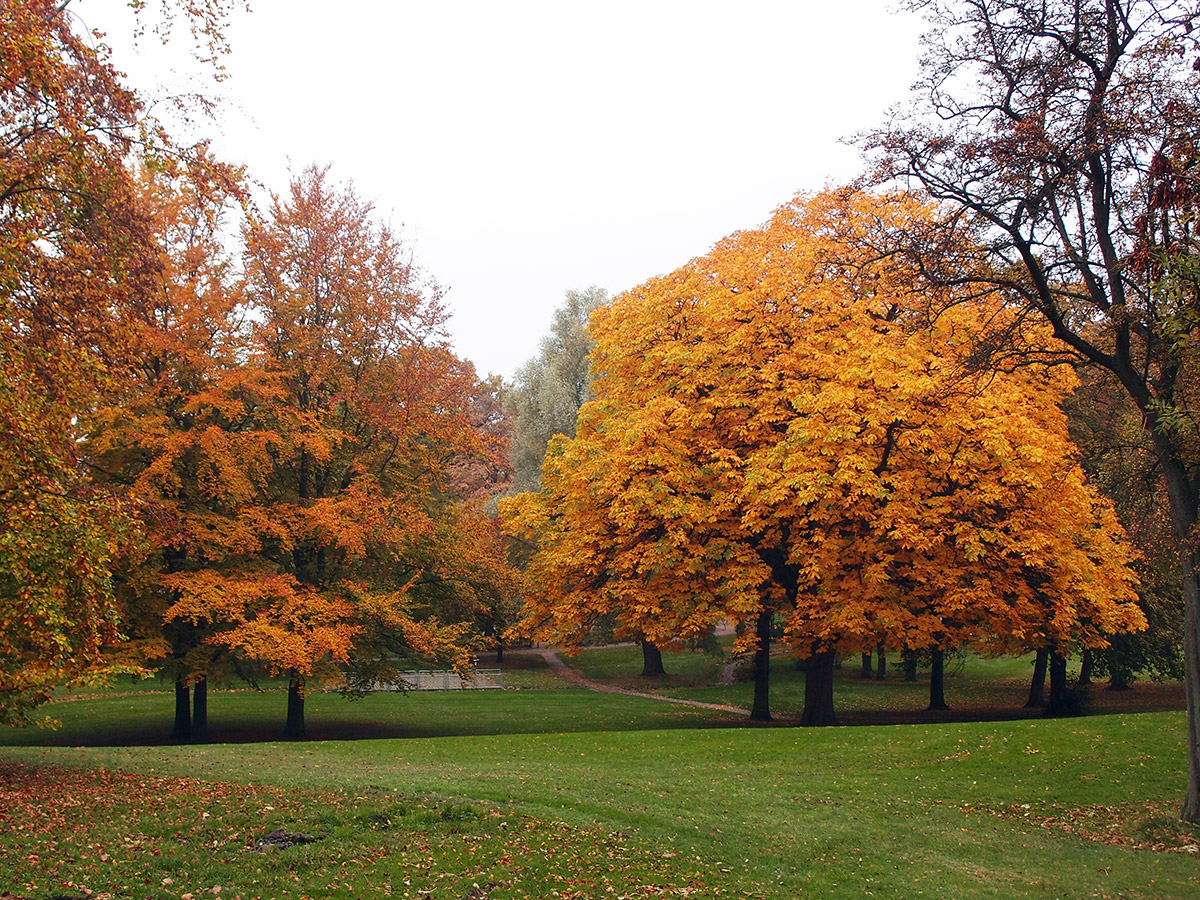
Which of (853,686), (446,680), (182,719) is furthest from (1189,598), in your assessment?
(446,680)

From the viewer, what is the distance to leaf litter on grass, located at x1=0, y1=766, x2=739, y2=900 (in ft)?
28.6

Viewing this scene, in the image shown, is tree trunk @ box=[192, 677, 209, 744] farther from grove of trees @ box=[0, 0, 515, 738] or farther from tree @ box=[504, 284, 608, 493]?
tree @ box=[504, 284, 608, 493]

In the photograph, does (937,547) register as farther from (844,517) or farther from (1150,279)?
(1150,279)

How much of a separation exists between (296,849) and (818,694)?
17.8 meters

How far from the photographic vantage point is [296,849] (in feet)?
32.5

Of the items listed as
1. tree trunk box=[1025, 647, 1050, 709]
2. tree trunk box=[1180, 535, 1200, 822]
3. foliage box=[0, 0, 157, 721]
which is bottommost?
tree trunk box=[1025, 647, 1050, 709]

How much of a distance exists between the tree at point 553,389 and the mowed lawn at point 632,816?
90.6 ft

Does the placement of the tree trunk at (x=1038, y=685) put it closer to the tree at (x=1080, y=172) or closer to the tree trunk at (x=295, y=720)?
the tree at (x=1080, y=172)

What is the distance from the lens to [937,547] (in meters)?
21.2

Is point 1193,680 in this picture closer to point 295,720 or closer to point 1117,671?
point 1117,671

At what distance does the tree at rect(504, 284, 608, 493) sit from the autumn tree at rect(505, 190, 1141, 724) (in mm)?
22144

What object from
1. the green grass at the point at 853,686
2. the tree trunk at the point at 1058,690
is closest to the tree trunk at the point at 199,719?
the green grass at the point at 853,686

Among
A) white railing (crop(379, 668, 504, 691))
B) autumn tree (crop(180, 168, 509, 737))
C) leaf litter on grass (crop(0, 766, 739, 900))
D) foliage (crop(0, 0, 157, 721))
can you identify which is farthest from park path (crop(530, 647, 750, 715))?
foliage (crop(0, 0, 157, 721))

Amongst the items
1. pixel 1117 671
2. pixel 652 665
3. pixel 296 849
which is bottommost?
pixel 652 665
